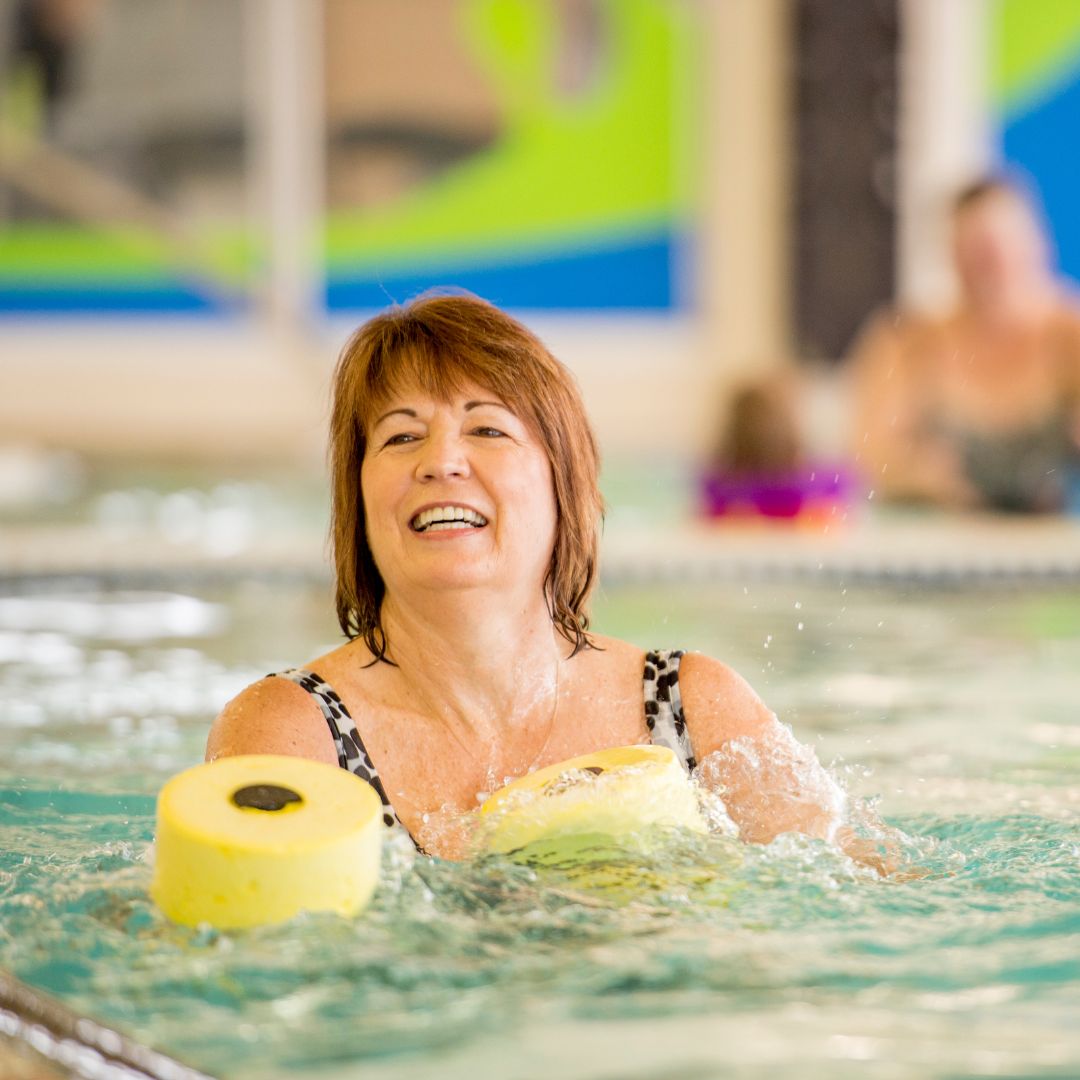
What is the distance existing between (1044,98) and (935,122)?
735 mm

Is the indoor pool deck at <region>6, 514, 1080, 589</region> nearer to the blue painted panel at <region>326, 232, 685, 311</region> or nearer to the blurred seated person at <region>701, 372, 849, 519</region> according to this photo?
the blurred seated person at <region>701, 372, 849, 519</region>

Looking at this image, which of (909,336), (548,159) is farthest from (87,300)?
(909,336)

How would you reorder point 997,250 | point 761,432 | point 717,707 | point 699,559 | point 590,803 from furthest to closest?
point 997,250 → point 761,432 → point 699,559 → point 717,707 → point 590,803

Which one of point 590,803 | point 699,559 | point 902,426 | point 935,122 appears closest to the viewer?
point 590,803

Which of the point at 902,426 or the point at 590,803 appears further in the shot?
the point at 902,426

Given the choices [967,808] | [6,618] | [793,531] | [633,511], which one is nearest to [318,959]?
[967,808]

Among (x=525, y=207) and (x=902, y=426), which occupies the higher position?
(x=525, y=207)

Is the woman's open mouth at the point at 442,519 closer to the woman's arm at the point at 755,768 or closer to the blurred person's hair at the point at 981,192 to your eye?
the woman's arm at the point at 755,768

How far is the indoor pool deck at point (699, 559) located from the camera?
17.6 feet

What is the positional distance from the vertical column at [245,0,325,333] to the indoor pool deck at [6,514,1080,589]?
638 cm

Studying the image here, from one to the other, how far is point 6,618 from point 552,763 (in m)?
3.25

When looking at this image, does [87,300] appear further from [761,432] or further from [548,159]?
[761,432]

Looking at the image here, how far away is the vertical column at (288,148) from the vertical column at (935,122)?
13.0 ft

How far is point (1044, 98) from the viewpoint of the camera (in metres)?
11.2
